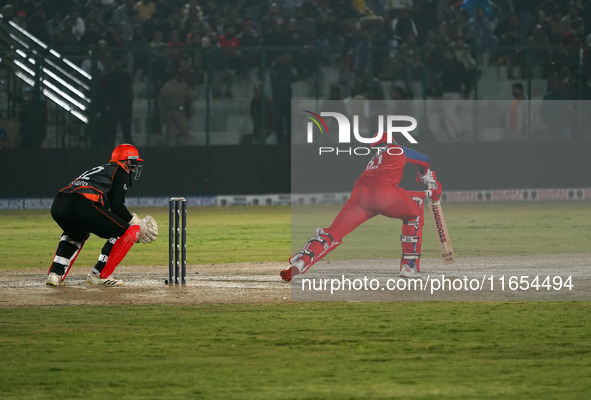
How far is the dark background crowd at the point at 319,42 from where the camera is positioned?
89.7 feet

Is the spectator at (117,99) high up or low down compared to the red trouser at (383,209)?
up

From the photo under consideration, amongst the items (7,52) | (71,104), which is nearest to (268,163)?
(71,104)

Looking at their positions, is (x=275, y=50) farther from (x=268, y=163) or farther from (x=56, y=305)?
(x=56, y=305)

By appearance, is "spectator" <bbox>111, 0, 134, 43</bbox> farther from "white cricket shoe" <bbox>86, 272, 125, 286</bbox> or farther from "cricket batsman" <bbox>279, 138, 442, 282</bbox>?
"cricket batsman" <bbox>279, 138, 442, 282</bbox>

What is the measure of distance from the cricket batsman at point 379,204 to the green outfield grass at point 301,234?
0.27 meters

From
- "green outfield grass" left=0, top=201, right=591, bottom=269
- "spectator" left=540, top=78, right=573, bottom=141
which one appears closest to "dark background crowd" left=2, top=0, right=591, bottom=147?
"spectator" left=540, top=78, right=573, bottom=141

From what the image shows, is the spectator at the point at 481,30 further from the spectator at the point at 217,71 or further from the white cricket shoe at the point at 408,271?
the white cricket shoe at the point at 408,271

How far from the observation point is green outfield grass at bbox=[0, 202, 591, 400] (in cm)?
849

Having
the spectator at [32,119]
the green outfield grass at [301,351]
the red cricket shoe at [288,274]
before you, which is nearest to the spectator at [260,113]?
the spectator at [32,119]

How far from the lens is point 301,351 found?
10.0 meters

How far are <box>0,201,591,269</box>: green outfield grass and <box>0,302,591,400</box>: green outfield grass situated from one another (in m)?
2.91

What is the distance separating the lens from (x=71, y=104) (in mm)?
26484

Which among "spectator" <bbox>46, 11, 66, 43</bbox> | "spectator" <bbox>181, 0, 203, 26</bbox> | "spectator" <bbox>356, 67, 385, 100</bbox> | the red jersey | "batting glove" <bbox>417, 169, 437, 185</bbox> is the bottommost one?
"batting glove" <bbox>417, 169, 437, 185</bbox>

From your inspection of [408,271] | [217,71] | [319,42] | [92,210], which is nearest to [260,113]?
[217,71]
